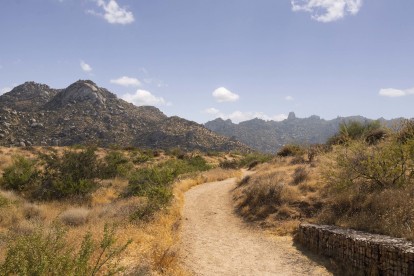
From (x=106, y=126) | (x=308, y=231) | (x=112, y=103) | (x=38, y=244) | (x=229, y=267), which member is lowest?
(x=229, y=267)

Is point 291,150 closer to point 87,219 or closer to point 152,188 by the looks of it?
point 152,188

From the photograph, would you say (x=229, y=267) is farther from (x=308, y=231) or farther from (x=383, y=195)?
(x=383, y=195)

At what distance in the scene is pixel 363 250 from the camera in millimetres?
8773

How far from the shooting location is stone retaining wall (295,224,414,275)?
25.3 feet

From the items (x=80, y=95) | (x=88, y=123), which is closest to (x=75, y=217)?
(x=88, y=123)

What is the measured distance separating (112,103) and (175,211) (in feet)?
333

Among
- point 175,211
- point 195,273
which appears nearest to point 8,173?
point 175,211

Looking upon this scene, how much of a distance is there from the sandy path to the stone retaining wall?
0.66 meters

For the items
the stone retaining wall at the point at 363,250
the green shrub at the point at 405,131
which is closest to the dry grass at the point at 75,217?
the stone retaining wall at the point at 363,250

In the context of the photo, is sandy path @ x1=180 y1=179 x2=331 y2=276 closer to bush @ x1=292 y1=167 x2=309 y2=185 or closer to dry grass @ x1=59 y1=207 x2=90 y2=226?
bush @ x1=292 y1=167 x2=309 y2=185

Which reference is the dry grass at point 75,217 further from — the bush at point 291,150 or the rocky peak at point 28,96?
the rocky peak at point 28,96

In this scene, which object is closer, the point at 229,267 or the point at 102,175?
the point at 229,267

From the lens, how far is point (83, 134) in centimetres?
7988

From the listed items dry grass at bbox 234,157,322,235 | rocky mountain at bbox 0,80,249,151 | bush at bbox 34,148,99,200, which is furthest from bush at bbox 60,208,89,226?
rocky mountain at bbox 0,80,249,151
